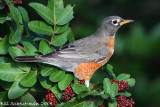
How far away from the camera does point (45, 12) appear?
2.75 meters

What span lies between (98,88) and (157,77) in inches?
63.1

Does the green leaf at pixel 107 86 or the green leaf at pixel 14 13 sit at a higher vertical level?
the green leaf at pixel 14 13

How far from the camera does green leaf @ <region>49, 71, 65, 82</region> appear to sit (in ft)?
8.30

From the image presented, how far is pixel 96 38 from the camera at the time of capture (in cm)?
370

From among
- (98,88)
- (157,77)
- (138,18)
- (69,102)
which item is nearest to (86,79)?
(98,88)

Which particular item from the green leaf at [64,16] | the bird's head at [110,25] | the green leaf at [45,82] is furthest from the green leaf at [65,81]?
the bird's head at [110,25]

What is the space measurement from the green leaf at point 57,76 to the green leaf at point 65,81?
4cm

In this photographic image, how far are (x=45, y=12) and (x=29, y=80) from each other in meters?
0.75

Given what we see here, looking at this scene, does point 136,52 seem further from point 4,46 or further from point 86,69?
point 4,46

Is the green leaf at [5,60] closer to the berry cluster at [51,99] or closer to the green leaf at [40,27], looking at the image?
the green leaf at [40,27]

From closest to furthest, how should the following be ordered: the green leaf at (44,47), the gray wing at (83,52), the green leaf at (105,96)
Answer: the green leaf at (105,96)
the green leaf at (44,47)
the gray wing at (83,52)

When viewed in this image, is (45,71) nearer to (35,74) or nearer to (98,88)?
(35,74)

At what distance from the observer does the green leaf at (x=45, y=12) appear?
8.93 feet

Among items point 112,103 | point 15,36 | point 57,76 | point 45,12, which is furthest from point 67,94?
point 45,12
